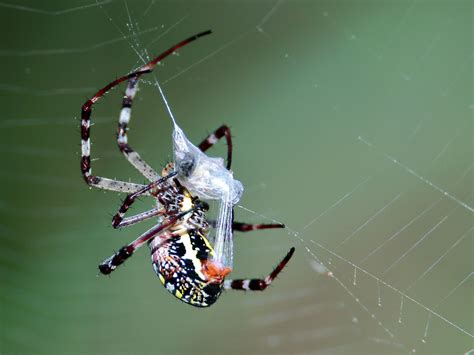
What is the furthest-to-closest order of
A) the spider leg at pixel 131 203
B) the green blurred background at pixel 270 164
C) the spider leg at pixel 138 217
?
the green blurred background at pixel 270 164
the spider leg at pixel 138 217
the spider leg at pixel 131 203

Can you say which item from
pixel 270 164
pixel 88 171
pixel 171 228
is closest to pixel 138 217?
pixel 171 228

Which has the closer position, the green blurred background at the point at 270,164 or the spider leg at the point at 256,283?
the spider leg at the point at 256,283

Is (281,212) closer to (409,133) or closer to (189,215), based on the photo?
(409,133)

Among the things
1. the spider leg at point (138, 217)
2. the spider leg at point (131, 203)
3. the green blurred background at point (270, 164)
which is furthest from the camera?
the green blurred background at point (270, 164)

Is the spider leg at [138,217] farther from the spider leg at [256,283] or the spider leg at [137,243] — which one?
the spider leg at [256,283]

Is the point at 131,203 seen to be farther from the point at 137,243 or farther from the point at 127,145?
the point at 127,145

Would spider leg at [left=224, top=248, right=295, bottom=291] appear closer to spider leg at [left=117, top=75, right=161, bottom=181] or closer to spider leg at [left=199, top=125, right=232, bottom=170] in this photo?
spider leg at [left=199, top=125, right=232, bottom=170]

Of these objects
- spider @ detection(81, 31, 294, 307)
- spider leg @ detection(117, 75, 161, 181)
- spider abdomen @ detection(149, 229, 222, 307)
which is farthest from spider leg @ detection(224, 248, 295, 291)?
spider leg @ detection(117, 75, 161, 181)

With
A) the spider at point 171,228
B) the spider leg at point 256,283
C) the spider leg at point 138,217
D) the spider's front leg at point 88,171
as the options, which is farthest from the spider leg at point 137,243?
the spider leg at point 256,283
